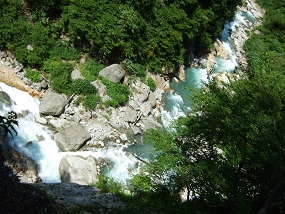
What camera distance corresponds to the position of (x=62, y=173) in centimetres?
1470

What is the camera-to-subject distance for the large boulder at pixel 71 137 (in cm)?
1584

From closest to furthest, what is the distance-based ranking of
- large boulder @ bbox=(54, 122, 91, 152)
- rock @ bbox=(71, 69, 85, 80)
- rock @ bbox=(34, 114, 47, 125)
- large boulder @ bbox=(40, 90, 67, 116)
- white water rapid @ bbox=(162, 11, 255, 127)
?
large boulder @ bbox=(54, 122, 91, 152), rock @ bbox=(34, 114, 47, 125), large boulder @ bbox=(40, 90, 67, 116), rock @ bbox=(71, 69, 85, 80), white water rapid @ bbox=(162, 11, 255, 127)

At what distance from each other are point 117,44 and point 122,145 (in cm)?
671

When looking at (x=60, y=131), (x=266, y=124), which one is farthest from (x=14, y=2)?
(x=266, y=124)

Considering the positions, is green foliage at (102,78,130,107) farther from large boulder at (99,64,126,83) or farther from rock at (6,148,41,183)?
rock at (6,148,41,183)

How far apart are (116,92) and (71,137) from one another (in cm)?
494

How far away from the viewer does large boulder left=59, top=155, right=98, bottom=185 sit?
47.9 ft

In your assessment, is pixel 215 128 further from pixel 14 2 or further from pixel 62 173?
pixel 14 2

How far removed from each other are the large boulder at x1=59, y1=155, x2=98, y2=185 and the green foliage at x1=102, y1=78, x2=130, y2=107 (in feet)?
16.0

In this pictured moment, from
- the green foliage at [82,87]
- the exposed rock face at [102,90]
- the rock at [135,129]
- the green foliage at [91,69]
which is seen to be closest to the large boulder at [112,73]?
the green foliage at [91,69]

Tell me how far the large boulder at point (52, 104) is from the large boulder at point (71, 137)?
1.10 meters

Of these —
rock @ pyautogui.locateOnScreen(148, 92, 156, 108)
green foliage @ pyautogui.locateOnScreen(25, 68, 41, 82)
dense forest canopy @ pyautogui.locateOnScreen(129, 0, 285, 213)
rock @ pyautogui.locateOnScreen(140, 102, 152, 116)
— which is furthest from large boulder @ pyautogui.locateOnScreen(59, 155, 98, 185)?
rock @ pyautogui.locateOnScreen(148, 92, 156, 108)

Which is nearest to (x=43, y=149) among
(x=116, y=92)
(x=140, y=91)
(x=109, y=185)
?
(x=109, y=185)

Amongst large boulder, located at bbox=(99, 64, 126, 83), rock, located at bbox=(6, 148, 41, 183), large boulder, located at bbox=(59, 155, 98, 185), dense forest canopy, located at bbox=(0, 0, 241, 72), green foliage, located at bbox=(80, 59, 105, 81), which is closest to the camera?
rock, located at bbox=(6, 148, 41, 183)
